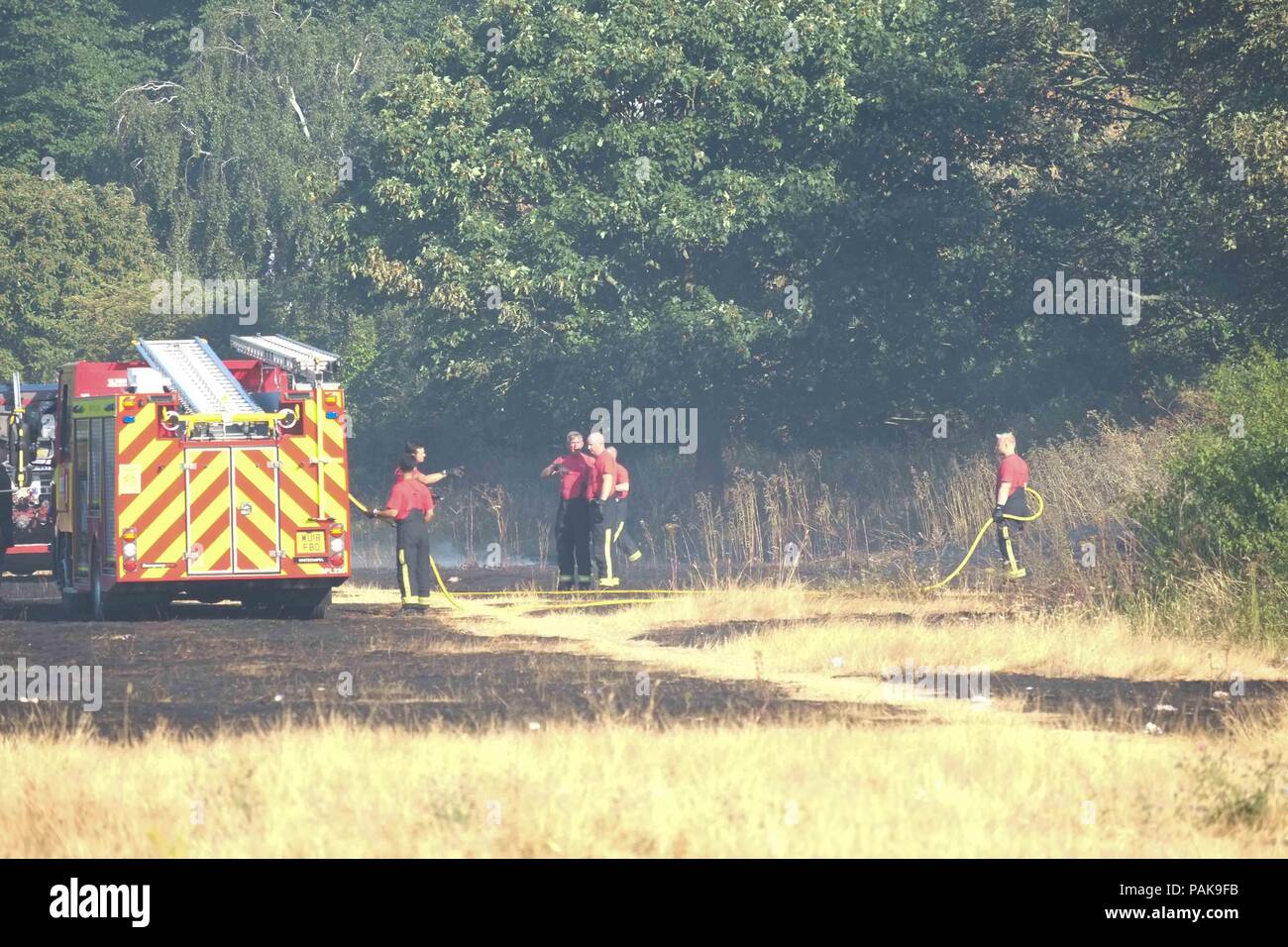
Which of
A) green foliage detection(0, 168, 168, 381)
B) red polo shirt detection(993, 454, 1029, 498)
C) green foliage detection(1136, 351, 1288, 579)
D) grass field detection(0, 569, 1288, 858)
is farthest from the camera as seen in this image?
green foliage detection(0, 168, 168, 381)

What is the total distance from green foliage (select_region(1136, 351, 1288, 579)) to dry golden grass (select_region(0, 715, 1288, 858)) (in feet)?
20.7

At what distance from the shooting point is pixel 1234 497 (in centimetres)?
1938

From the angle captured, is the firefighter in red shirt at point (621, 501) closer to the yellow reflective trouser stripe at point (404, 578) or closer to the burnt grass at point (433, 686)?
the yellow reflective trouser stripe at point (404, 578)

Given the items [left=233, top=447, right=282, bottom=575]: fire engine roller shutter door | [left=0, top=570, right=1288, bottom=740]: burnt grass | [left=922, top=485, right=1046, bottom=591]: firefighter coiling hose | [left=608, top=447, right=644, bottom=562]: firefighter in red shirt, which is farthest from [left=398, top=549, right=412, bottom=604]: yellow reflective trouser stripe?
[left=922, top=485, right=1046, bottom=591]: firefighter coiling hose

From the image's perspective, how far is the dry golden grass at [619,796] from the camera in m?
9.58

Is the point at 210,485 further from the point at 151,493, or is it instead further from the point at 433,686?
the point at 433,686

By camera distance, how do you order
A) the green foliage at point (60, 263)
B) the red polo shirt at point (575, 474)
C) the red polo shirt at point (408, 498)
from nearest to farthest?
the red polo shirt at point (408, 498) < the red polo shirt at point (575, 474) < the green foliage at point (60, 263)

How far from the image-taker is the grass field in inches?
384

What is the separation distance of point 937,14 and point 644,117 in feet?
17.8

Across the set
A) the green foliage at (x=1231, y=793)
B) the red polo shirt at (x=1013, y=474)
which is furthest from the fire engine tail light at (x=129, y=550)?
the green foliage at (x=1231, y=793)

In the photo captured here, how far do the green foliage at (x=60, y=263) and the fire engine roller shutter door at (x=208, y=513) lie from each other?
111 ft

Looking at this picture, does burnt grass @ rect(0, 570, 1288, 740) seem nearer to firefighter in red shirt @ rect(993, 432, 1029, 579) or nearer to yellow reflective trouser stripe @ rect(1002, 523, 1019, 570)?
yellow reflective trouser stripe @ rect(1002, 523, 1019, 570)

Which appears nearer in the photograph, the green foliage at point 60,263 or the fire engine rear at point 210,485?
the fire engine rear at point 210,485

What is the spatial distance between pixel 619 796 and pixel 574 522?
50.8 feet
